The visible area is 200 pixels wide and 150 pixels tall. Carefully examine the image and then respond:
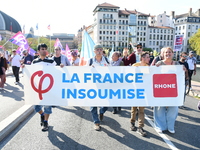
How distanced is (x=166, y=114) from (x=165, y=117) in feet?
0.24

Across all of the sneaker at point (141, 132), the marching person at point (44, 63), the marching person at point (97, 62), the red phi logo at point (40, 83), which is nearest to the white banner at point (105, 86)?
the red phi logo at point (40, 83)

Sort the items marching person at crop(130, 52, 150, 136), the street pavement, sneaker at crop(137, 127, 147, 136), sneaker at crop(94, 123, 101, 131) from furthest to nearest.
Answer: sneaker at crop(94, 123, 101, 131) → marching person at crop(130, 52, 150, 136) → sneaker at crop(137, 127, 147, 136) → the street pavement

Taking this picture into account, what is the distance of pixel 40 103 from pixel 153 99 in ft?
8.21

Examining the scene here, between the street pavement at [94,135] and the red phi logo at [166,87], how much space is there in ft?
2.95

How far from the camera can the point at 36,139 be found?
12.3 feet

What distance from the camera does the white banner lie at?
4039mm

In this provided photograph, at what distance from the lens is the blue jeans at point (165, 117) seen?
163 inches

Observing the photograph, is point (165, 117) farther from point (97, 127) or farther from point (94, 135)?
point (94, 135)

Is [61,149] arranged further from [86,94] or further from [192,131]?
[192,131]

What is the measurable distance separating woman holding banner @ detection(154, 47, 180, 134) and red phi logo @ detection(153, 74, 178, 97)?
1.05ft

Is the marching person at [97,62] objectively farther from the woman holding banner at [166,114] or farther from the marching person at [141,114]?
the woman holding banner at [166,114]

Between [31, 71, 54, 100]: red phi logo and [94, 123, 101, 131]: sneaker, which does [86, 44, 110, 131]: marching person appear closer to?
[94, 123, 101, 131]: sneaker

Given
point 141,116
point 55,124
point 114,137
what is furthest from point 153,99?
point 55,124

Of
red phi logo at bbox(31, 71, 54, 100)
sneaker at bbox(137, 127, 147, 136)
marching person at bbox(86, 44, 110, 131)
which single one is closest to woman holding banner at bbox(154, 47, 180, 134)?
sneaker at bbox(137, 127, 147, 136)
